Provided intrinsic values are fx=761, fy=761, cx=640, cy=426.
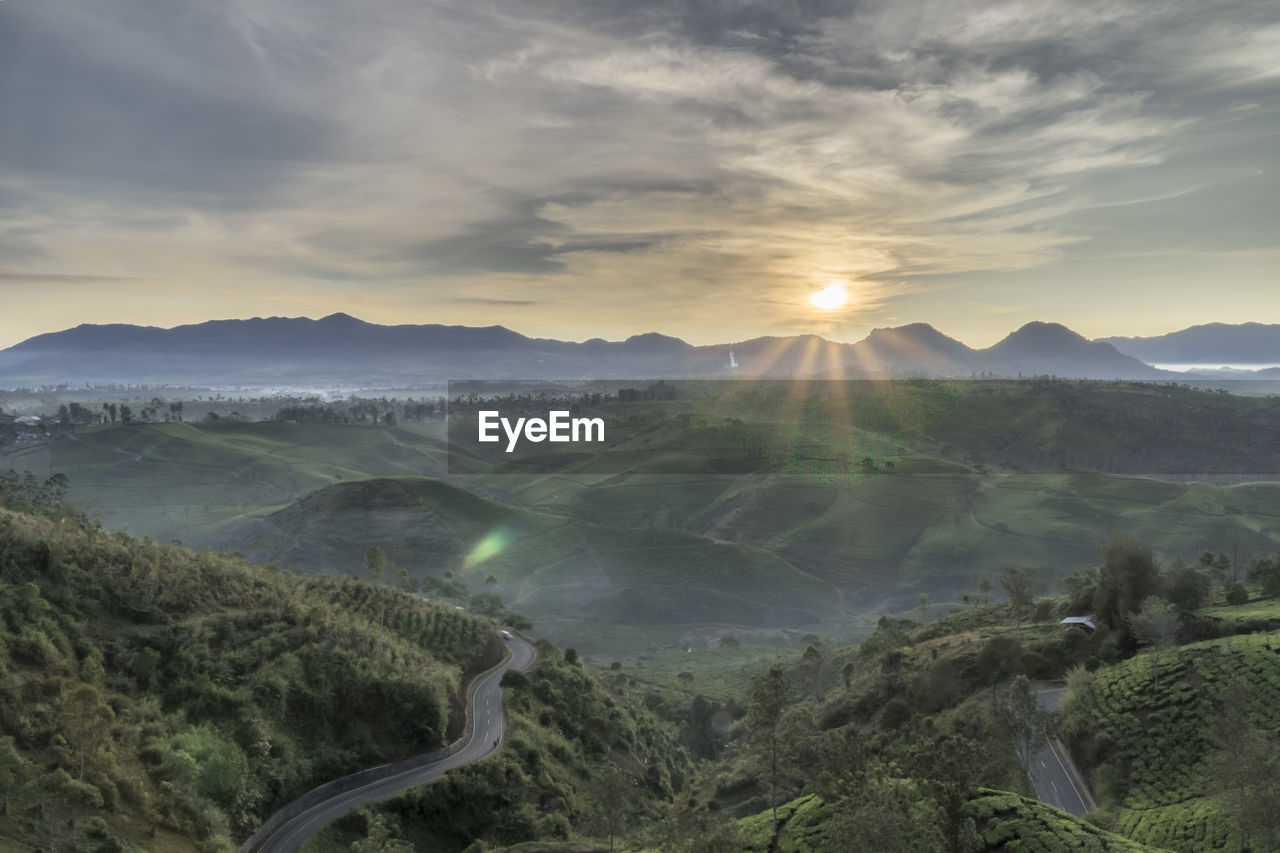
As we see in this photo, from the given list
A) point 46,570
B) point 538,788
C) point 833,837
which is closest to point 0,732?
point 46,570

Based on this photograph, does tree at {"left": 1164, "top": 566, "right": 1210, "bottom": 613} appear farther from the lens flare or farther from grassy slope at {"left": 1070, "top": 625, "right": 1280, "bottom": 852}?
the lens flare

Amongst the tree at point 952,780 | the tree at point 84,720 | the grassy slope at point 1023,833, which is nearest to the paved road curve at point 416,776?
the tree at point 84,720

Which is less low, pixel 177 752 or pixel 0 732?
pixel 0 732

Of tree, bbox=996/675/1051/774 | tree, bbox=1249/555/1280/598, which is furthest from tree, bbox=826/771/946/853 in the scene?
tree, bbox=1249/555/1280/598

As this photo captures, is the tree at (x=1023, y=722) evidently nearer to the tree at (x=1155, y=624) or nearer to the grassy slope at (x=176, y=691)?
the tree at (x=1155, y=624)

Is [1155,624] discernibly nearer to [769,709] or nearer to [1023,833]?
[769,709]

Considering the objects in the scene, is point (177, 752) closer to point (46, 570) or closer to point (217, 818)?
point (217, 818)

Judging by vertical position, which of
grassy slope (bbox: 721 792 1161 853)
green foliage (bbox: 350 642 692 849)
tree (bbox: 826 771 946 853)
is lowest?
green foliage (bbox: 350 642 692 849)

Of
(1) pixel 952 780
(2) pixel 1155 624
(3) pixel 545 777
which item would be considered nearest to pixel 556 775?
(3) pixel 545 777
